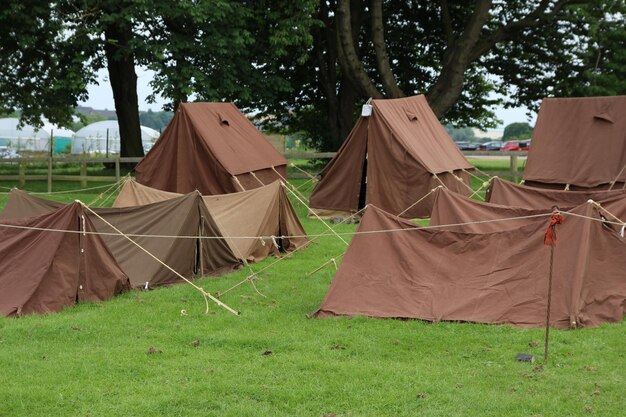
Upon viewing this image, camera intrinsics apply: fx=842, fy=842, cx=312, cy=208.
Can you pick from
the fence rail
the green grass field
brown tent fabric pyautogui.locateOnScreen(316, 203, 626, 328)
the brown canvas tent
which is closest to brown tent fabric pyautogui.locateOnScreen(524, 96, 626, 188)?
the brown canvas tent

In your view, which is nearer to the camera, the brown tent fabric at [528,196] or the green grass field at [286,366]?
the green grass field at [286,366]

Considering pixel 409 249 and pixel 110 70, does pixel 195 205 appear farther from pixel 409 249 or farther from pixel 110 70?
pixel 110 70

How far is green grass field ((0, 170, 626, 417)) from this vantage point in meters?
6.72

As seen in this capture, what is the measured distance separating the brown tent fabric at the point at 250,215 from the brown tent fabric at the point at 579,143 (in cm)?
632

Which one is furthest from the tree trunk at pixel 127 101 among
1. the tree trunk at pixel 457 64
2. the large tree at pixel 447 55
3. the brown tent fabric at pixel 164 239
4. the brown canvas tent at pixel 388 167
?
the brown tent fabric at pixel 164 239

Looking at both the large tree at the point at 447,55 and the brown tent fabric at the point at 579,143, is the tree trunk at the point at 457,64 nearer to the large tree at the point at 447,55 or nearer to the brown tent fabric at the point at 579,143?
the large tree at the point at 447,55

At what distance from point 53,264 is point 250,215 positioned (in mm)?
4206

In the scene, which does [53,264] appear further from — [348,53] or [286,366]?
[348,53]

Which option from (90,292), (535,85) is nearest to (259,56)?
(535,85)

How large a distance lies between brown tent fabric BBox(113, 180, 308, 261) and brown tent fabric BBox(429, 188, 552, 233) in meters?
3.09

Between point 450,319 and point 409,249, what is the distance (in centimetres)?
107

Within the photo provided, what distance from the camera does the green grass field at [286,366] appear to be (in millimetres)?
6723

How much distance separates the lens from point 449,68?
26.1 meters

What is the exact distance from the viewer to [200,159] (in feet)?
58.8
